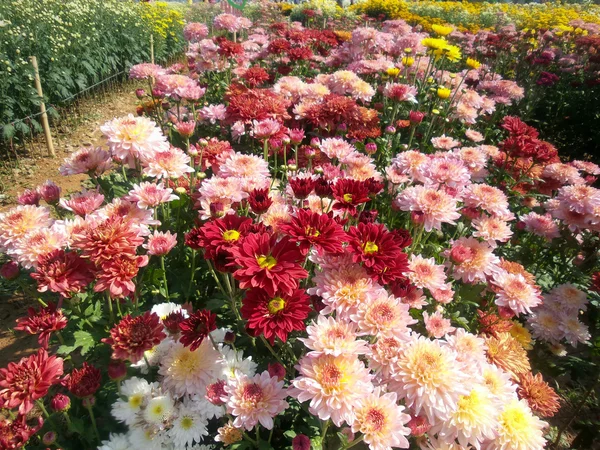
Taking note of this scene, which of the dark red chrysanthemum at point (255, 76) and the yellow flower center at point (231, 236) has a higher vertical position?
the yellow flower center at point (231, 236)

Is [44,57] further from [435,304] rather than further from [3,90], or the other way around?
[435,304]

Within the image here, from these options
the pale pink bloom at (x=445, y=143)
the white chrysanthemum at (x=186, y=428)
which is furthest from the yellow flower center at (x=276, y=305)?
the pale pink bloom at (x=445, y=143)

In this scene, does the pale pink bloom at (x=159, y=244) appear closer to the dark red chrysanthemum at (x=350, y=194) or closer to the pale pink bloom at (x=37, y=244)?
the pale pink bloom at (x=37, y=244)

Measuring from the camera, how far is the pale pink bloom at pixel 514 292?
2.13 meters

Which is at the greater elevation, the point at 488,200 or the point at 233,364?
the point at 488,200

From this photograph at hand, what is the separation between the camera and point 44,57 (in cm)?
669

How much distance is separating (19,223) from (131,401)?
102 cm

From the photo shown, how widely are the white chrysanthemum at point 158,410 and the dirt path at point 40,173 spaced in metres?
1.90

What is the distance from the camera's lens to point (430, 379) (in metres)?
1.31

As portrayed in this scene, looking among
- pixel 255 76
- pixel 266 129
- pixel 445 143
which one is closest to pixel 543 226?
pixel 445 143

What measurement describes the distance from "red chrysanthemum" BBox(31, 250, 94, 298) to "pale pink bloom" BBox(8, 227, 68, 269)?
0.10 m

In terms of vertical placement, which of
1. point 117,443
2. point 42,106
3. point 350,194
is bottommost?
point 42,106

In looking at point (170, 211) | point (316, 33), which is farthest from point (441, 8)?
point (170, 211)

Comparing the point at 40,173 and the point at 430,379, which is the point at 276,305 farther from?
the point at 40,173
